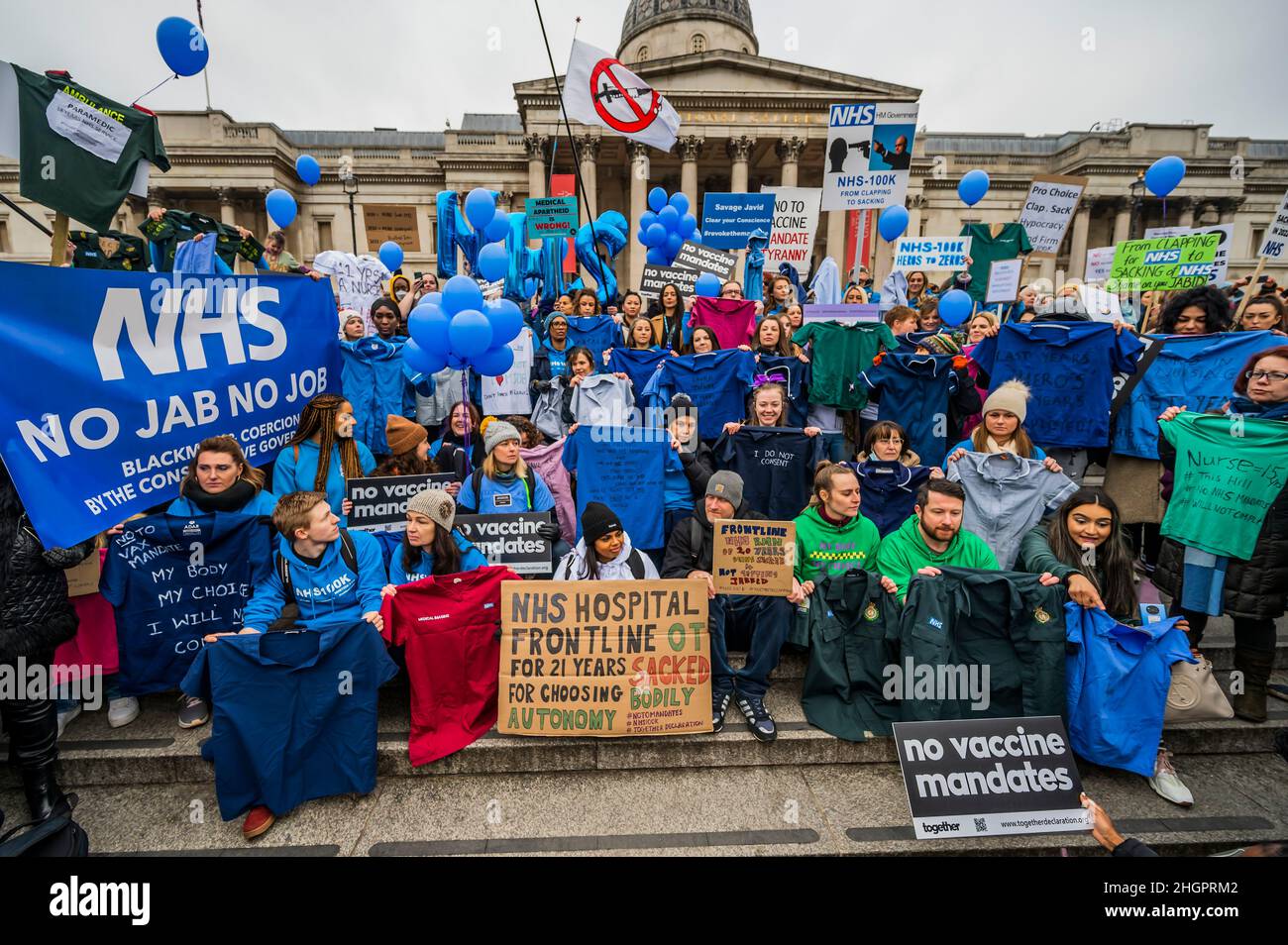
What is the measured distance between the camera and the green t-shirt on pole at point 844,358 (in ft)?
17.6

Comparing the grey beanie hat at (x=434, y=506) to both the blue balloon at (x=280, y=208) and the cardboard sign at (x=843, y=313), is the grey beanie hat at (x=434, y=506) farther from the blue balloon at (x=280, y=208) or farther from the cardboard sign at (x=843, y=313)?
the blue balloon at (x=280, y=208)

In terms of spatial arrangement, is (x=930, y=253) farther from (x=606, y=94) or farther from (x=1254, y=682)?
(x=1254, y=682)

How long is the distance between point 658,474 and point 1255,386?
13.6 feet

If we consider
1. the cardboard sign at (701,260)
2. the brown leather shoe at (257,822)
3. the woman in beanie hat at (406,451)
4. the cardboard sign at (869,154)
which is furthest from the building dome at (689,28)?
the brown leather shoe at (257,822)

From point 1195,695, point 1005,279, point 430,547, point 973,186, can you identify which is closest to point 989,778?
point 1195,695

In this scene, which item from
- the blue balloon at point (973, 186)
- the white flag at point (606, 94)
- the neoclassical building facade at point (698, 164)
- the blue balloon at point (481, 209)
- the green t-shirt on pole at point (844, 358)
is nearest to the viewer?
the green t-shirt on pole at point (844, 358)

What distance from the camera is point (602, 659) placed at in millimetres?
3299

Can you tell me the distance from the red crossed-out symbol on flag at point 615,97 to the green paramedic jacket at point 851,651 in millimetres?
6456

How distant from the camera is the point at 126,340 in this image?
10.7 feet

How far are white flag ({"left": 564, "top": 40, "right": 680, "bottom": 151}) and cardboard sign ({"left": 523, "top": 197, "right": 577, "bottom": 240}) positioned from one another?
2027 millimetres

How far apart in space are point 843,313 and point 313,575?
5578 mm

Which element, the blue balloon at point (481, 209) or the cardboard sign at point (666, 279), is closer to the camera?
the cardboard sign at point (666, 279)
